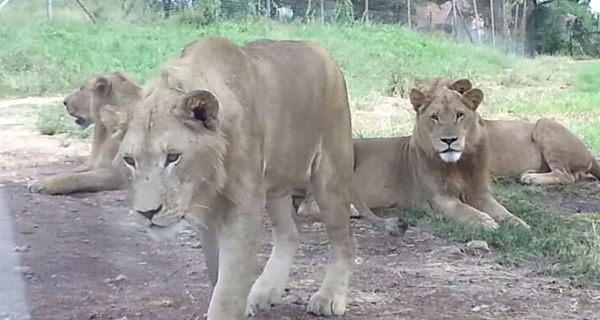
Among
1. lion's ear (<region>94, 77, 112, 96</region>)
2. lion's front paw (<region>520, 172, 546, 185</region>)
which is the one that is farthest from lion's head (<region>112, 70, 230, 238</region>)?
lion's front paw (<region>520, 172, 546, 185</region>)

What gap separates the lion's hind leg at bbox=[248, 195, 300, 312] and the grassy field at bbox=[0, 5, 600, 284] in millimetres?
951

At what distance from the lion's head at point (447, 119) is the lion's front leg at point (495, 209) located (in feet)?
0.70

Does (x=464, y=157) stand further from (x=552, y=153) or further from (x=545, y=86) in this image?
(x=545, y=86)

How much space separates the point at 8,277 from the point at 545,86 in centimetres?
785

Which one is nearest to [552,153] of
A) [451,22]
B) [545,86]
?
[545,86]

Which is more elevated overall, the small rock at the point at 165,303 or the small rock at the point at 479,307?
the small rock at the point at 165,303

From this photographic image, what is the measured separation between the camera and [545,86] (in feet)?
33.4

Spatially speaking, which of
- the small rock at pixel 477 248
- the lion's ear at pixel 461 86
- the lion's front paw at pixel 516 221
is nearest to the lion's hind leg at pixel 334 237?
the small rock at pixel 477 248

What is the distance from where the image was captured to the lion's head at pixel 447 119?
445cm

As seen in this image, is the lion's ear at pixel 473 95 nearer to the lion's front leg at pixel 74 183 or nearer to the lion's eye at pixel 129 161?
the lion's front leg at pixel 74 183

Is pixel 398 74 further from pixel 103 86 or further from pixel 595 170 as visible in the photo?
pixel 103 86

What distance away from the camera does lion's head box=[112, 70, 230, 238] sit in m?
2.02

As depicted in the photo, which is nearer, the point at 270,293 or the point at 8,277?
the point at 270,293

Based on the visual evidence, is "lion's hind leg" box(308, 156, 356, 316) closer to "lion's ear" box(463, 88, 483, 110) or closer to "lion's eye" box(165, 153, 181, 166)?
"lion's eye" box(165, 153, 181, 166)
